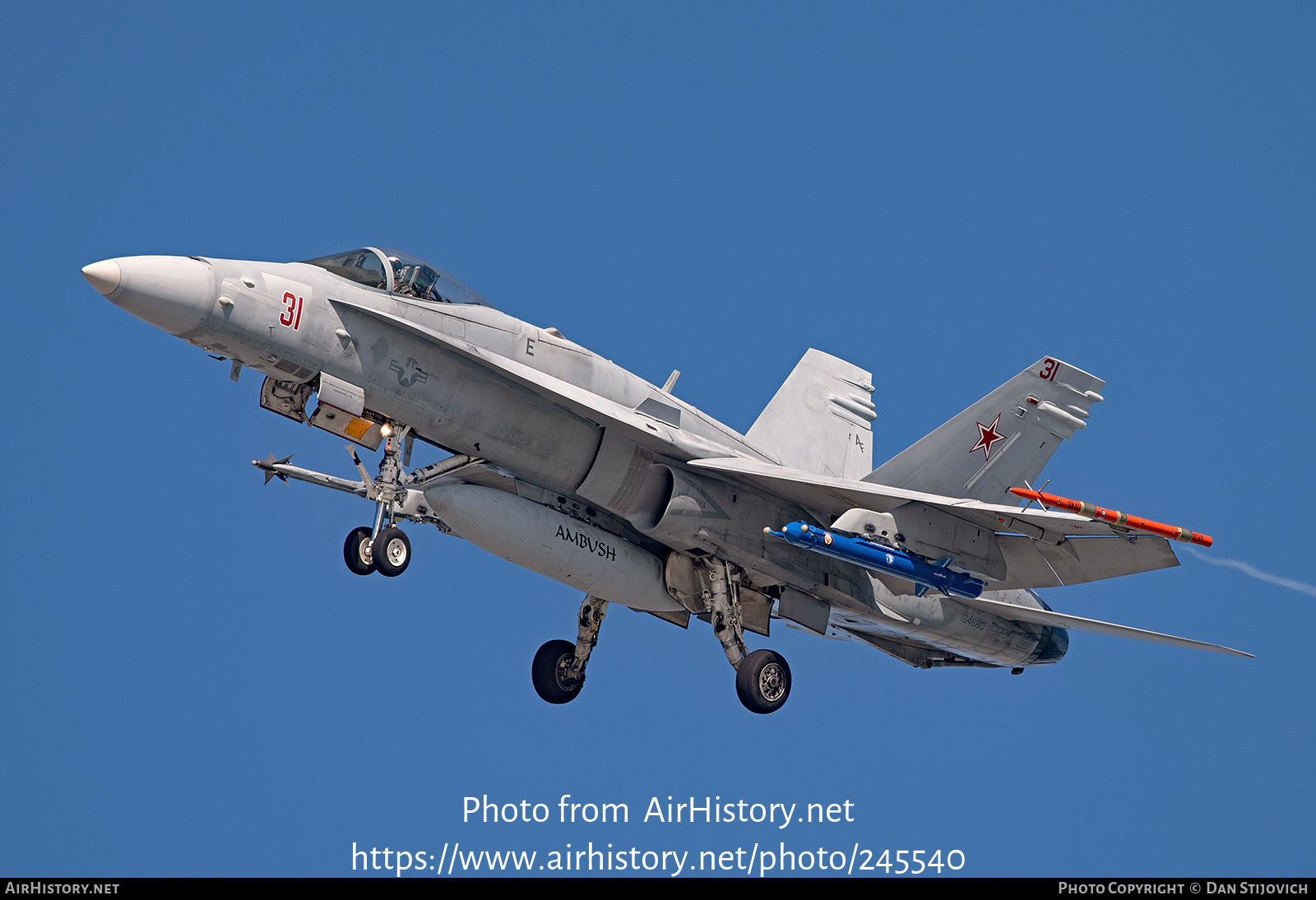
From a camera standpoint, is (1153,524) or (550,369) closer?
(1153,524)

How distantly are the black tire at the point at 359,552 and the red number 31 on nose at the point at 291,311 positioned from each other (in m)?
2.05

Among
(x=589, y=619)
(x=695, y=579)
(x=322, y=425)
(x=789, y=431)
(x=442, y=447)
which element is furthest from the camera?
(x=789, y=431)

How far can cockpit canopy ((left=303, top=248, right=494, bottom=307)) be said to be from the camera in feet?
44.3

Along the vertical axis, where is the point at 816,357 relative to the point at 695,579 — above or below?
above

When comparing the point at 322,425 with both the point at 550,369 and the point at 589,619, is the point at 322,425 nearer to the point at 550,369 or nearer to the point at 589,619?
the point at 550,369

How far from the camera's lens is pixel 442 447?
46.3 feet

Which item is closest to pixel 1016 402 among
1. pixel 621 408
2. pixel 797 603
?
pixel 797 603

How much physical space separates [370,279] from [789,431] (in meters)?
6.78

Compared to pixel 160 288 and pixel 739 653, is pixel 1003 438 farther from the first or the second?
pixel 160 288

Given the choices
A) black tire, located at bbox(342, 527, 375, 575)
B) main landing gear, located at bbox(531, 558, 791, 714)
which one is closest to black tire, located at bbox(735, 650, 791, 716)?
main landing gear, located at bbox(531, 558, 791, 714)

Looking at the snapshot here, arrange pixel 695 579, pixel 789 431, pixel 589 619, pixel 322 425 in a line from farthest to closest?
pixel 789 431
pixel 589 619
pixel 695 579
pixel 322 425

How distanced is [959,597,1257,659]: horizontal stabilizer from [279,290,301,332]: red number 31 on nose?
331 inches

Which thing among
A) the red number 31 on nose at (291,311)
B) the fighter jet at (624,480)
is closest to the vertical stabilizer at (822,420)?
the fighter jet at (624,480)

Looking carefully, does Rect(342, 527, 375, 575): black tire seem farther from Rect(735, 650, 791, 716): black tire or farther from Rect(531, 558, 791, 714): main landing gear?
Rect(735, 650, 791, 716): black tire
